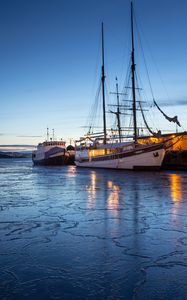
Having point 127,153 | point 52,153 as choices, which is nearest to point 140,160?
point 127,153

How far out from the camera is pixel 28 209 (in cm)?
1653

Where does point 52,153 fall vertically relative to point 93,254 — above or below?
above

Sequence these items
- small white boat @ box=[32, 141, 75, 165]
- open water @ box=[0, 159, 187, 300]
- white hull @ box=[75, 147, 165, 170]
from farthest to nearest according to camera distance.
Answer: small white boat @ box=[32, 141, 75, 165], white hull @ box=[75, 147, 165, 170], open water @ box=[0, 159, 187, 300]

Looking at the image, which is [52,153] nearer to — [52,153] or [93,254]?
[52,153]

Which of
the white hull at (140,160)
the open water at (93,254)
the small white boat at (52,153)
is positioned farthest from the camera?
the small white boat at (52,153)

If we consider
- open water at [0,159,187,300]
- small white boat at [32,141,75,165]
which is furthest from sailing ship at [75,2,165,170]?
open water at [0,159,187,300]

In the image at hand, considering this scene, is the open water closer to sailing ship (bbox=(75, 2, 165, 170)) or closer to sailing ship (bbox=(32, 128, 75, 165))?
sailing ship (bbox=(75, 2, 165, 170))

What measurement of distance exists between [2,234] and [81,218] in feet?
12.3

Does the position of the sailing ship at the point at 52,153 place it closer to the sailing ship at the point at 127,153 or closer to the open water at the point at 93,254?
the sailing ship at the point at 127,153

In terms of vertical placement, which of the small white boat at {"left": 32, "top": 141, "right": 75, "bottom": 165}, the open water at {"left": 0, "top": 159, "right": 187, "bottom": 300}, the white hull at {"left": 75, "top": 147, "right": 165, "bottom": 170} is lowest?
the open water at {"left": 0, "top": 159, "right": 187, "bottom": 300}

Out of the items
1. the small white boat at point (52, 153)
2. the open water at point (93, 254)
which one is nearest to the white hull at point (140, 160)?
the open water at point (93, 254)

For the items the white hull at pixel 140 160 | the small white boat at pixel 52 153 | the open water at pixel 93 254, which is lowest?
the open water at pixel 93 254

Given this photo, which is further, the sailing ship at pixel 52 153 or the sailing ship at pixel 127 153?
the sailing ship at pixel 52 153

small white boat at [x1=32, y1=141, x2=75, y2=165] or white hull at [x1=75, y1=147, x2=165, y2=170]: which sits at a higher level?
small white boat at [x1=32, y1=141, x2=75, y2=165]
